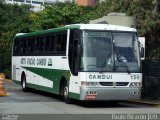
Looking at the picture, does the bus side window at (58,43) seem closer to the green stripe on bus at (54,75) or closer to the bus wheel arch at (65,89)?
the green stripe on bus at (54,75)

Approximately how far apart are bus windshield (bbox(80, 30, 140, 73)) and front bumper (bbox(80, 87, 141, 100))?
2.33ft

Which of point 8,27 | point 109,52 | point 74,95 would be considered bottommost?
point 74,95

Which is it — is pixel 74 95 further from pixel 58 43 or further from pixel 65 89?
pixel 58 43

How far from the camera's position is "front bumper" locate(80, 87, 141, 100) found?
18.2 meters

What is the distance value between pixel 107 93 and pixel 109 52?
1.59 m

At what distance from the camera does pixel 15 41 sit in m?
30.4

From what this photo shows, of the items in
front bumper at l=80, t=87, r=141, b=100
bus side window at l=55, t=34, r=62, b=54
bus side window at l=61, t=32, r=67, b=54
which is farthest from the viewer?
bus side window at l=55, t=34, r=62, b=54

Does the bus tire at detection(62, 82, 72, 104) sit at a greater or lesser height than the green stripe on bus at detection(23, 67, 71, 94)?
lesser

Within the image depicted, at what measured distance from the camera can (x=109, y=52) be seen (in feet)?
61.4

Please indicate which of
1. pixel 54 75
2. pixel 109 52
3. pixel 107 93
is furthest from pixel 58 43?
pixel 107 93

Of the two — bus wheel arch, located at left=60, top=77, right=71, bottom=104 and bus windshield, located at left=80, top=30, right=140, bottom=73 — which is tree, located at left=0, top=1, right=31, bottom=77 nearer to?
bus wheel arch, located at left=60, top=77, right=71, bottom=104

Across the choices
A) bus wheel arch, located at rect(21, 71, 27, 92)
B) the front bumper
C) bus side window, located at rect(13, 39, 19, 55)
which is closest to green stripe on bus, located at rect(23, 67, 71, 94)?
the front bumper

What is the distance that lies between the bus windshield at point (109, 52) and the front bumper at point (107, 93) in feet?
2.33

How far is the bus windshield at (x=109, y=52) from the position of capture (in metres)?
18.5
